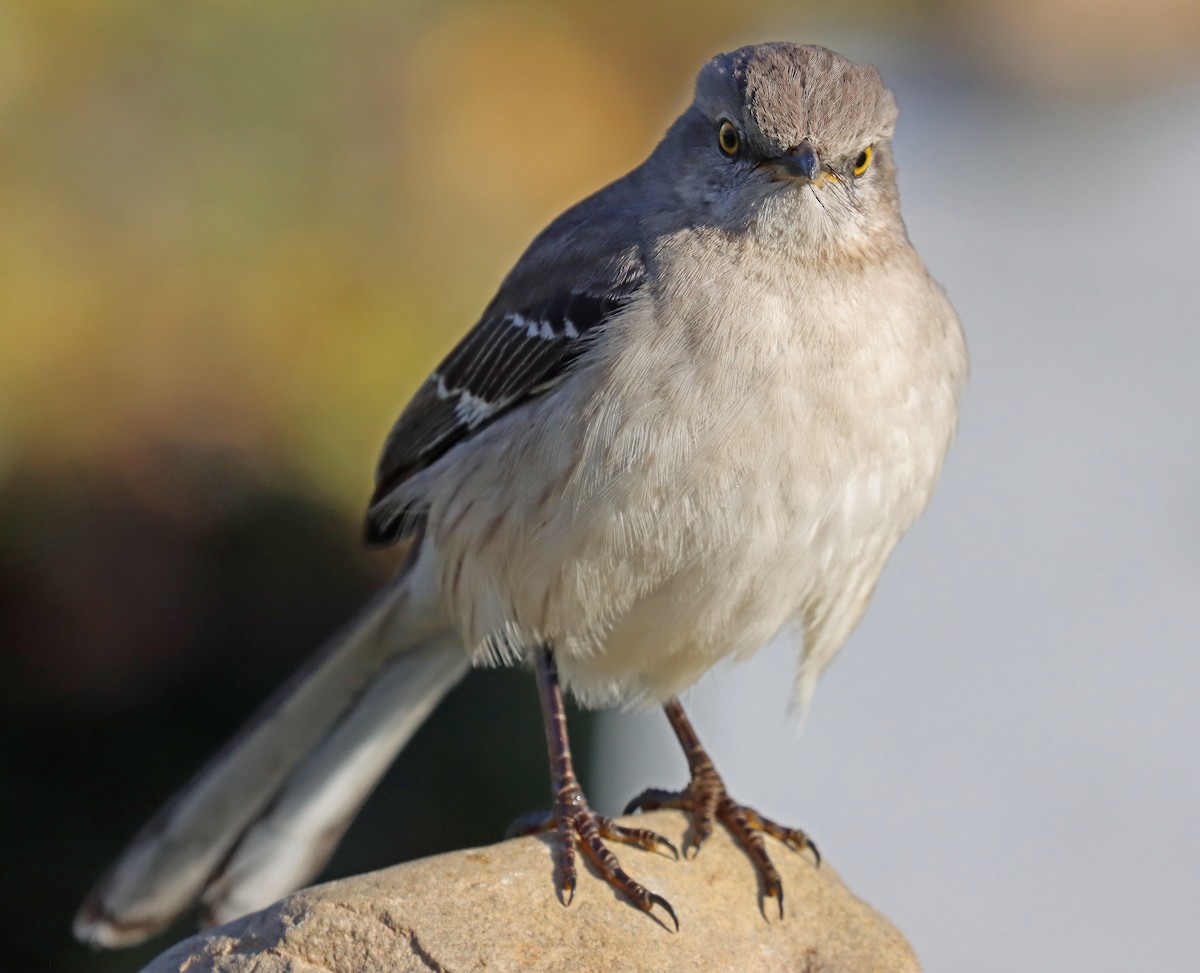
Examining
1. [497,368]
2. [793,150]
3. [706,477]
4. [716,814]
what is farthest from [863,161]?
[716,814]

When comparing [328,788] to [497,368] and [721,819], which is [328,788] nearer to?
[721,819]

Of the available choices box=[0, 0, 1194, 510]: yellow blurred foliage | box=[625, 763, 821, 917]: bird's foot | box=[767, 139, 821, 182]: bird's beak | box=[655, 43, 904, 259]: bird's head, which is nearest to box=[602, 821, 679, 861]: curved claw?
box=[625, 763, 821, 917]: bird's foot

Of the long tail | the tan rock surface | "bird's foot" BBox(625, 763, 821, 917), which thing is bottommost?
the long tail

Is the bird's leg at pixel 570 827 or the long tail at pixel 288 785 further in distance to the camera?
the long tail at pixel 288 785

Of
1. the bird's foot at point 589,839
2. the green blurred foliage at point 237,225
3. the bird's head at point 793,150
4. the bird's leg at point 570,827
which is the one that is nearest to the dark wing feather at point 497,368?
the bird's head at point 793,150

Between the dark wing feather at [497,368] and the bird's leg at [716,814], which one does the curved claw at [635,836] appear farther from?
the dark wing feather at [497,368]

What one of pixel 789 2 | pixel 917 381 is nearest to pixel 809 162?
pixel 917 381

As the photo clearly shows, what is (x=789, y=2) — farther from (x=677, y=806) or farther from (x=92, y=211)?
(x=677, y=806)

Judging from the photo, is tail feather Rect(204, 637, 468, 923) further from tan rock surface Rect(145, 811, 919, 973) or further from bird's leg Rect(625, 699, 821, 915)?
tan rock surface Rect(145, 811, 919, 973)
